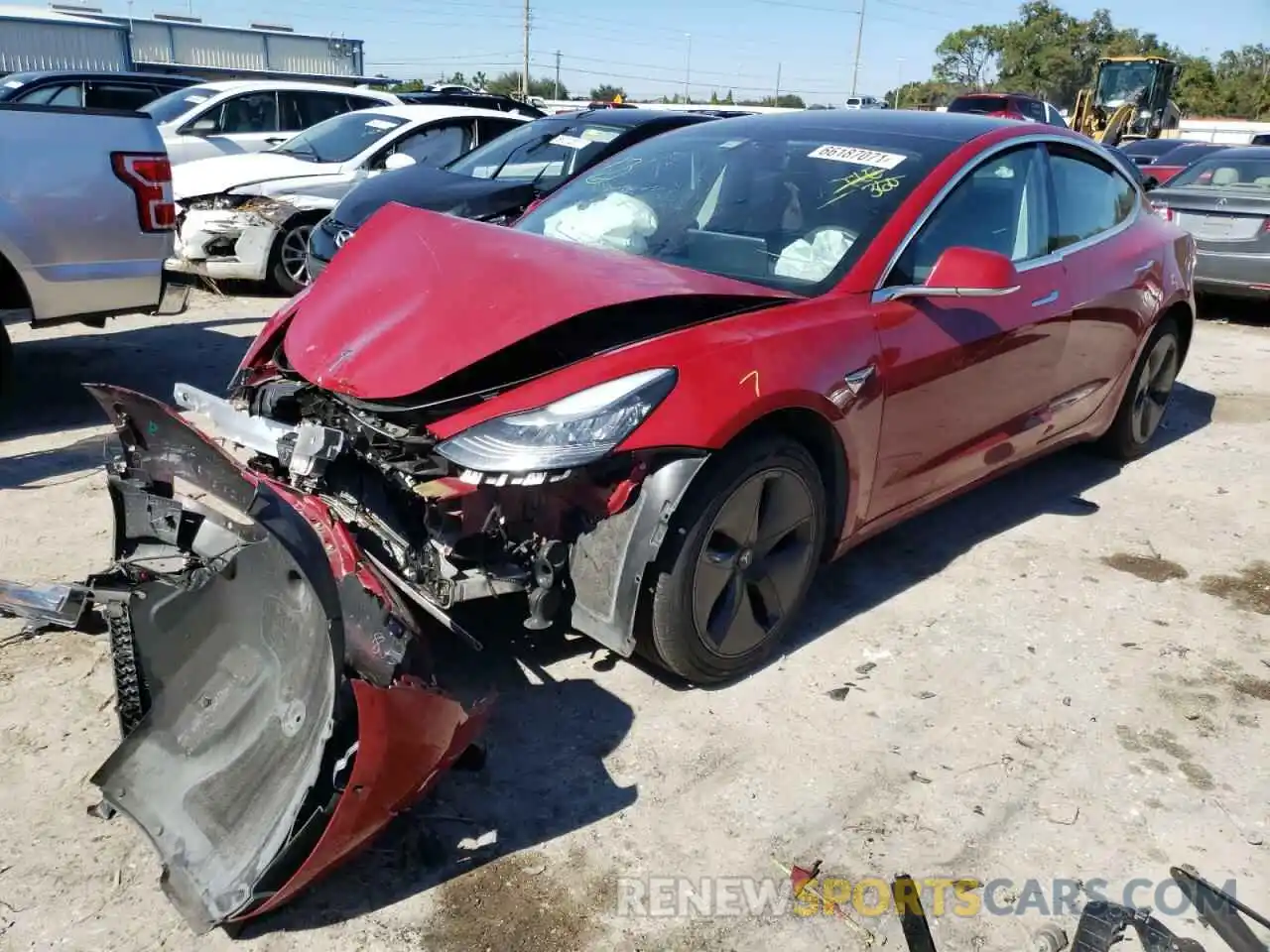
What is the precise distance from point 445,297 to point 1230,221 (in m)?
8.78

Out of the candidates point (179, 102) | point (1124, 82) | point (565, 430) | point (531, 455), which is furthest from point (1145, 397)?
point (1124, 82)

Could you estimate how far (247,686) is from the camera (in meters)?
2.58

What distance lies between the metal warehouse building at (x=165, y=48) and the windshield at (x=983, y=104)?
57.6 ft

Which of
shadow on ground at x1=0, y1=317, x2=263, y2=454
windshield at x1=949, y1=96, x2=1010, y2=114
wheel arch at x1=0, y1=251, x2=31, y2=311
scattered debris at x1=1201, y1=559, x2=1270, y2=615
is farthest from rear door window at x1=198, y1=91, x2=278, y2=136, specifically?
windshield at x1=949, y1=96, x2=1010, y2=114

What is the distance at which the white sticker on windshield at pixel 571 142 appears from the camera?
7.97m

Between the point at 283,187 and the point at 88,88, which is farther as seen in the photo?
the point at 88,88

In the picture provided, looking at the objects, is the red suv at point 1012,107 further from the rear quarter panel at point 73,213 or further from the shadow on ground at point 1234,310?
the rear quarter panel at point 73,213

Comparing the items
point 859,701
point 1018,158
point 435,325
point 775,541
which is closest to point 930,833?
point 859,701

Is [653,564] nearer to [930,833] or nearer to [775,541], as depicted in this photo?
[775,541]

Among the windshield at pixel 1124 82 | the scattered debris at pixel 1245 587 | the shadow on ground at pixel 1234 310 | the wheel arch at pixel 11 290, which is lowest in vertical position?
the shadow on ground at pixel 1234 310

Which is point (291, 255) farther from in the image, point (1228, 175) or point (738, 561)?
point (1228, 175)

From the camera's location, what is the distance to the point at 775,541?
3205mm

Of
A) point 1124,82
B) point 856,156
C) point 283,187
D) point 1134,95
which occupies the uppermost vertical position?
point 1124,82

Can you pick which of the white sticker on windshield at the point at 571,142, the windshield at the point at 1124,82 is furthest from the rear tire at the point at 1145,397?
the windshield at the point at 1124,82
